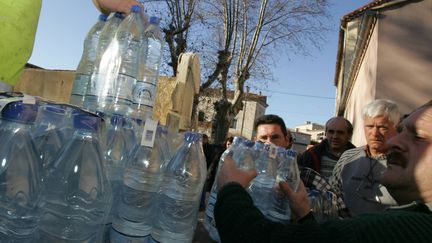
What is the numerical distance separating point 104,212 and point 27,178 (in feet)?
0.75

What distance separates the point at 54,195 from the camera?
898mm

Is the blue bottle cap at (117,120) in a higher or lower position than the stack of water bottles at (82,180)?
higher

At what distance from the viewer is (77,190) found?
3.00 ft

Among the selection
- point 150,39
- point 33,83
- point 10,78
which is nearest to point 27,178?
point 10,78

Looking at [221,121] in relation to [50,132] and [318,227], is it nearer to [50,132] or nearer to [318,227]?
[318,227]

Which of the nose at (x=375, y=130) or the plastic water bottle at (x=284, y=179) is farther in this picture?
the nose at (x=375, y=130)

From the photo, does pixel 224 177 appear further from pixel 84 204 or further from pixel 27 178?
pixel 27 178

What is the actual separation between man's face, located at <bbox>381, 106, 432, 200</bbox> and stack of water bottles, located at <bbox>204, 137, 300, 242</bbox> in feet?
1.65

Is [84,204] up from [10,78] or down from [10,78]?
→ down

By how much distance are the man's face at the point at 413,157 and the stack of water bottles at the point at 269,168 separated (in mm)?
502

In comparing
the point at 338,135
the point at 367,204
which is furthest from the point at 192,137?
the point at 338,135

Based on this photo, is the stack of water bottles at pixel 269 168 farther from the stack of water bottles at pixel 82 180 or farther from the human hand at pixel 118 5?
the human hand at pixel 118 5

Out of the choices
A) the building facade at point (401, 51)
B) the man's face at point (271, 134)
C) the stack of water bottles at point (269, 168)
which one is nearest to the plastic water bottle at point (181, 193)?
the stack of water bottles at point (269, 168)

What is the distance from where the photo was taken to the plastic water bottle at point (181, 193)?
1126 millimetres
